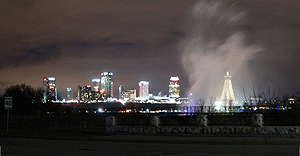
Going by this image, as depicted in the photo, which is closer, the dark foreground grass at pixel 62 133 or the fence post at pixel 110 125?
the dark foreground grass at pixel 62 133

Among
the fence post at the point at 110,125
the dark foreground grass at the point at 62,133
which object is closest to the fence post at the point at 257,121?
the fence post at the point at 110,125

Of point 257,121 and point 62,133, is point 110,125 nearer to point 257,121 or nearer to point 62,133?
point 62,133

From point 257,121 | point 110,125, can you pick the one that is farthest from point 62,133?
point 257,121

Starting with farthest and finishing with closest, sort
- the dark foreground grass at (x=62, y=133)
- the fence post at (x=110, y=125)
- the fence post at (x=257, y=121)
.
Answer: the fence post at (x=110, y=125) → the dark foreground grass at (x=62, y=133) → the fence post at (x=257, y=121)

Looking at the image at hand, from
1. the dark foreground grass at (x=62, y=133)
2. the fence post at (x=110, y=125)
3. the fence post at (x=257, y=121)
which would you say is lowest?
the dark foreground grass at (x=62, y=133)

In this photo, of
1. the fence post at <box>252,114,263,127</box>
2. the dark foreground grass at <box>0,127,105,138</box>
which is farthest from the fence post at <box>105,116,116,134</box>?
the fence post at <box>252,114,263,127</box>

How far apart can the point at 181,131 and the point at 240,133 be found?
173 inches

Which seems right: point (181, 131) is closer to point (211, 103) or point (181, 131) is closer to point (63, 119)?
point (63, 119)

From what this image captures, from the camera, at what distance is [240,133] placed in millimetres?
23328

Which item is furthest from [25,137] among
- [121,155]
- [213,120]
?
[213,120]

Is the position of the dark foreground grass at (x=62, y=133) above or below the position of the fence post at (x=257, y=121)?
below

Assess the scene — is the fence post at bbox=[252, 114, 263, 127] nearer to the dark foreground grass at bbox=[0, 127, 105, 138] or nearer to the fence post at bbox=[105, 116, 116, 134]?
the fence post at bbox=[105, 116, 116, 134]

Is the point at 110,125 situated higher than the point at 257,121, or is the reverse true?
the point at 257,121

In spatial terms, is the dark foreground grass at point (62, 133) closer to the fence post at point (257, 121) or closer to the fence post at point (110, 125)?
the fence post at point (110, 125)
